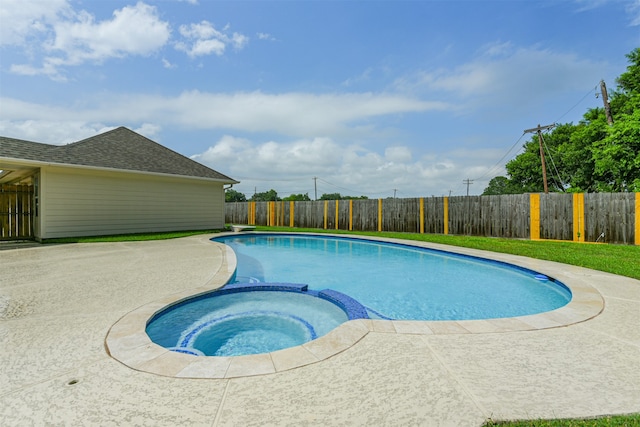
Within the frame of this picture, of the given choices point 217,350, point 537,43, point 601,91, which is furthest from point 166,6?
point 601,91

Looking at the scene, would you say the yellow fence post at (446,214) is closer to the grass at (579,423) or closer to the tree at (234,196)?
the grass at (579,423)

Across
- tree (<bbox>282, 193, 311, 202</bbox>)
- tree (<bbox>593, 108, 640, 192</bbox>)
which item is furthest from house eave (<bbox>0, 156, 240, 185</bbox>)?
tree (<bbox>282, 193, 311, 202</bbox>)

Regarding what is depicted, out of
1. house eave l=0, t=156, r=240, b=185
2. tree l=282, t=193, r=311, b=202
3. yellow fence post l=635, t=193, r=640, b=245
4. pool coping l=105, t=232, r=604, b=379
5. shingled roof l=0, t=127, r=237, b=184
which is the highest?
tree l=282, t=193, r=311, b=202

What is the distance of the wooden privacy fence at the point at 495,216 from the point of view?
29.9ft

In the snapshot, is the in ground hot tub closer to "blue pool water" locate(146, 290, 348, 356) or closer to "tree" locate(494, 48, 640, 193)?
"blue pool water" locate(146, 290, 348, 356)

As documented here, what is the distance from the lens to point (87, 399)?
1.79m

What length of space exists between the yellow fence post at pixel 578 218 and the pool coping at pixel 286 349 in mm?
7001

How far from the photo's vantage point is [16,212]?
10.2 meters

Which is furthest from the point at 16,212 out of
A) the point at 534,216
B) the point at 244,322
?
the point at 534,216

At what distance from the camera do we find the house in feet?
32.2

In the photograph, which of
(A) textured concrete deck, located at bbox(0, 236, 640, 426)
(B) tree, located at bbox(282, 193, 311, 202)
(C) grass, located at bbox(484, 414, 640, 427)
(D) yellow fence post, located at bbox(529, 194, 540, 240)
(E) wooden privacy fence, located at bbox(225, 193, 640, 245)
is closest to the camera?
(C) grass, located at bbox(484, 414, 640, 427)

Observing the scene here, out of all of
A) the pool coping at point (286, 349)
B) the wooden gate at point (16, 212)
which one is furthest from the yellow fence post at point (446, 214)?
the wooden gate at point (16, 212)

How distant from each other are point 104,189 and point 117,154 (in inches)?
73.3

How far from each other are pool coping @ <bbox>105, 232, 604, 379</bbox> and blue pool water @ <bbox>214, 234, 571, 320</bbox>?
869mm
